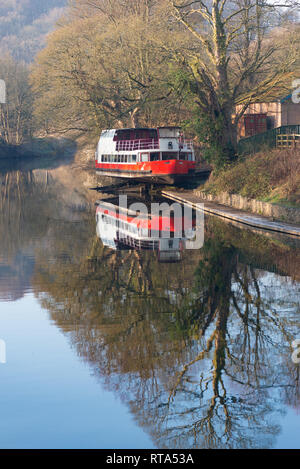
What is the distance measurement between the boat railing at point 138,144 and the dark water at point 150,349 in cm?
2437

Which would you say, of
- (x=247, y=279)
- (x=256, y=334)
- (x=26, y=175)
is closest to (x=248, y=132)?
(x=26, y=175)

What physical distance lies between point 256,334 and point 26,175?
53335mm

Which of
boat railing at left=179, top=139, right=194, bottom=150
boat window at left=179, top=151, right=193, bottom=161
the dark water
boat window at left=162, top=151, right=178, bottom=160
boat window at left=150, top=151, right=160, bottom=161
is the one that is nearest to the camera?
the dark water

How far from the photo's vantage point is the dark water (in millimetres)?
7105

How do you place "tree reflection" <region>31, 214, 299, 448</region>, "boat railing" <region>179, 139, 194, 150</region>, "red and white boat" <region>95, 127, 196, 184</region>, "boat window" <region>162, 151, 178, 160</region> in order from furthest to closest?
"boat railing" <region>179, 139, 194, 150</region>
"boat window" <region>162, 151, 178, 160</region>
"red and white boat" <region>95, 127, 196, 184</region>
"tree reflection" <region>31, 214, 299, 448</region>

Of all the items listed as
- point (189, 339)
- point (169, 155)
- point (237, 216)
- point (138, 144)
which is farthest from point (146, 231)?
point (138, 144)

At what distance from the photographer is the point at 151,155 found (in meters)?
41.6

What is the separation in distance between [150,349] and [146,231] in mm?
14172

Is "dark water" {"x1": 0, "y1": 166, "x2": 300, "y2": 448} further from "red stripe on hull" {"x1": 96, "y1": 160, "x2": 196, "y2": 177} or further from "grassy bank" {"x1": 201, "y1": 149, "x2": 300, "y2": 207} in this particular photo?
"red stripe on hull" {"x1": 96, "y1": 160, "x2": 196, "y2": 177}

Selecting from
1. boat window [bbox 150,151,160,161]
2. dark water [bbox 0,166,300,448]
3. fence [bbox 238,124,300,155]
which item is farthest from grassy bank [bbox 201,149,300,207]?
boat window [bbox 150,151,160,161]

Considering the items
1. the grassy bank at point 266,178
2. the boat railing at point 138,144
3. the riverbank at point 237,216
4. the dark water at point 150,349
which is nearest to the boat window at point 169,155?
the boat railing at point 138,144

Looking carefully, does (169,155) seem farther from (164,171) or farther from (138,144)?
(138,144)

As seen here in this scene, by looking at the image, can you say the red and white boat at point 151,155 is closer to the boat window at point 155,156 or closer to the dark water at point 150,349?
the boat window at point 155,156
